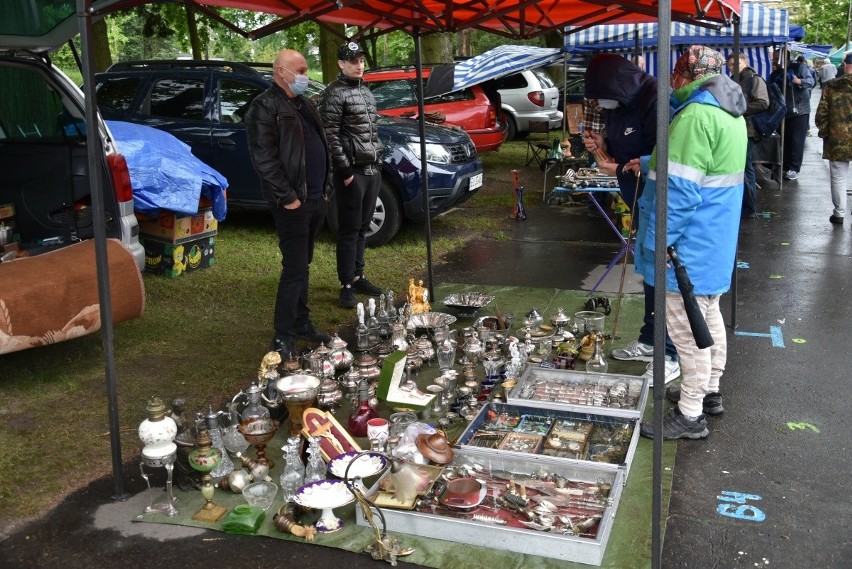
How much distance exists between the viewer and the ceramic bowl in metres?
3.90

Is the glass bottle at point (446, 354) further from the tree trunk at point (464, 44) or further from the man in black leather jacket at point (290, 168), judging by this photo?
the tree trunk at point (464, 44)

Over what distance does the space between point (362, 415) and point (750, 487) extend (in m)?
1.99

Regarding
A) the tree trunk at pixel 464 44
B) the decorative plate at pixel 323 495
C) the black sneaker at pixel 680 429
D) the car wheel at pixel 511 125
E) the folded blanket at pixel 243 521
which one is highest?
the tree trunk at pixel 464 44

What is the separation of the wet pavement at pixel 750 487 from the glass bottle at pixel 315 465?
41 centimetres

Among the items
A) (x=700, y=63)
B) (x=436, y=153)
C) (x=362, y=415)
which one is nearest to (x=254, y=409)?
(x=362, y=415)

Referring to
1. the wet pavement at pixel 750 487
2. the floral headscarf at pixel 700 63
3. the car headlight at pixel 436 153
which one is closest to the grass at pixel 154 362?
the wet pavement at pixel 750 487

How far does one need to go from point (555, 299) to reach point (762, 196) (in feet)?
21.1

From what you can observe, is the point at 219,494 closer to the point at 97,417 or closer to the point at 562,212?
the point at 97,417

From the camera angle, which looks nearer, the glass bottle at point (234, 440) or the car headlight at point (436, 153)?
the glass bottle at point (234, 440)

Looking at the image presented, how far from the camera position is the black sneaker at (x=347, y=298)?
6965mm

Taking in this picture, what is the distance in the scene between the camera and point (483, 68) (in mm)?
12992

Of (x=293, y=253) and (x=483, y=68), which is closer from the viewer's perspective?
(x=293, y=253)

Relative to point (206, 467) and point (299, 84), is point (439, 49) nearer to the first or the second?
point (299, 84)

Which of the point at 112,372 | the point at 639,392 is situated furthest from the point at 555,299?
the point at 112,372
